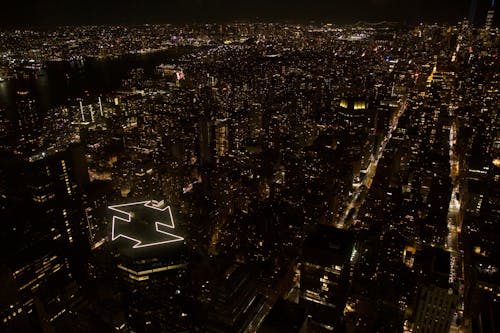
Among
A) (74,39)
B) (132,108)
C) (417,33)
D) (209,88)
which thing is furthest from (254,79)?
(74,39)

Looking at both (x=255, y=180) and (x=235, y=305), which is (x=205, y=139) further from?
(x=235, y=305)

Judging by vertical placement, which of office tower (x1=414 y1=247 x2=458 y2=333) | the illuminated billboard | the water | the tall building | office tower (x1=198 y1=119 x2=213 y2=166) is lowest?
office tower (x1=414 y1=247 x2=458 y2=333)

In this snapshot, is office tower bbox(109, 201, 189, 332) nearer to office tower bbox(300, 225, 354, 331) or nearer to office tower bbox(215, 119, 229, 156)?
office tower bbox(300, 225, 354, 331)

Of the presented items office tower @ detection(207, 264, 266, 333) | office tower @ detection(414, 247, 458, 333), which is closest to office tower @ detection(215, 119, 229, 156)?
office tower @ detection(207, 264, 266, 333)

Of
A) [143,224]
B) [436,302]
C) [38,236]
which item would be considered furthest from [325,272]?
[38,236]

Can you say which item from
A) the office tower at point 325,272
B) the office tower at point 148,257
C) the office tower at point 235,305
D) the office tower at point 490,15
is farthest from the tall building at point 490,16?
the office tower at point 148,257

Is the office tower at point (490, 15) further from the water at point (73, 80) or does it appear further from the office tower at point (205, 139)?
the water at point (73, 80)
